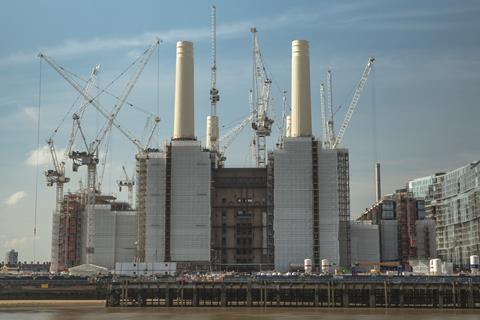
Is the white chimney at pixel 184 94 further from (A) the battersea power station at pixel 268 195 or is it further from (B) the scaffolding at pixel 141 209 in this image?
(B) the scaffolding at pixel 141 209

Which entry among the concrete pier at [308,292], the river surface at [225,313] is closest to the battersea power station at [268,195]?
the concrete pier at [308,292]

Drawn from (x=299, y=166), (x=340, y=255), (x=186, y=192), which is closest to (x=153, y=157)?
(x=186, y=192)

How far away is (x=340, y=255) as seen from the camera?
197625 millimetres

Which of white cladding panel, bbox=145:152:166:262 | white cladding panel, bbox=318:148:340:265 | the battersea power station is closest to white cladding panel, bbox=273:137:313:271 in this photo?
the battersea power station

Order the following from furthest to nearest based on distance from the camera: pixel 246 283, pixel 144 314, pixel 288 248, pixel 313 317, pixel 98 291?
pixel 288 248 < pixel 98 291 < pixel 246 283 < pixel 144 314 < pixel 313 317

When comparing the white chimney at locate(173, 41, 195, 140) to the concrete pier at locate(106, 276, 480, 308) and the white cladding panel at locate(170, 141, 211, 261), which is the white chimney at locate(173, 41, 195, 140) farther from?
the concrete pier at locate(106, 276, 480, 308)

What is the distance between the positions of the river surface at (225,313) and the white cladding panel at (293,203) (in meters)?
57.9

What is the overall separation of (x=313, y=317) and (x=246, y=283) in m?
27.2

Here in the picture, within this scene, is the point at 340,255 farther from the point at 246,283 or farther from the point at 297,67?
the point at 246,283

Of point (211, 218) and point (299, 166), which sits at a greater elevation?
point (299, 166)

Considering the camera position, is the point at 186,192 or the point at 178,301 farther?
the point at 186,192

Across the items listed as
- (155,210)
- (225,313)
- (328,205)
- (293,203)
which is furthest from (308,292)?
(155,210)

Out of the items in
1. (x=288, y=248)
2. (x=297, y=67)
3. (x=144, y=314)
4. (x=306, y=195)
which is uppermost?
(x=297, y=67)

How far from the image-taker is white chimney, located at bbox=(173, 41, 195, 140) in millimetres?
193000
